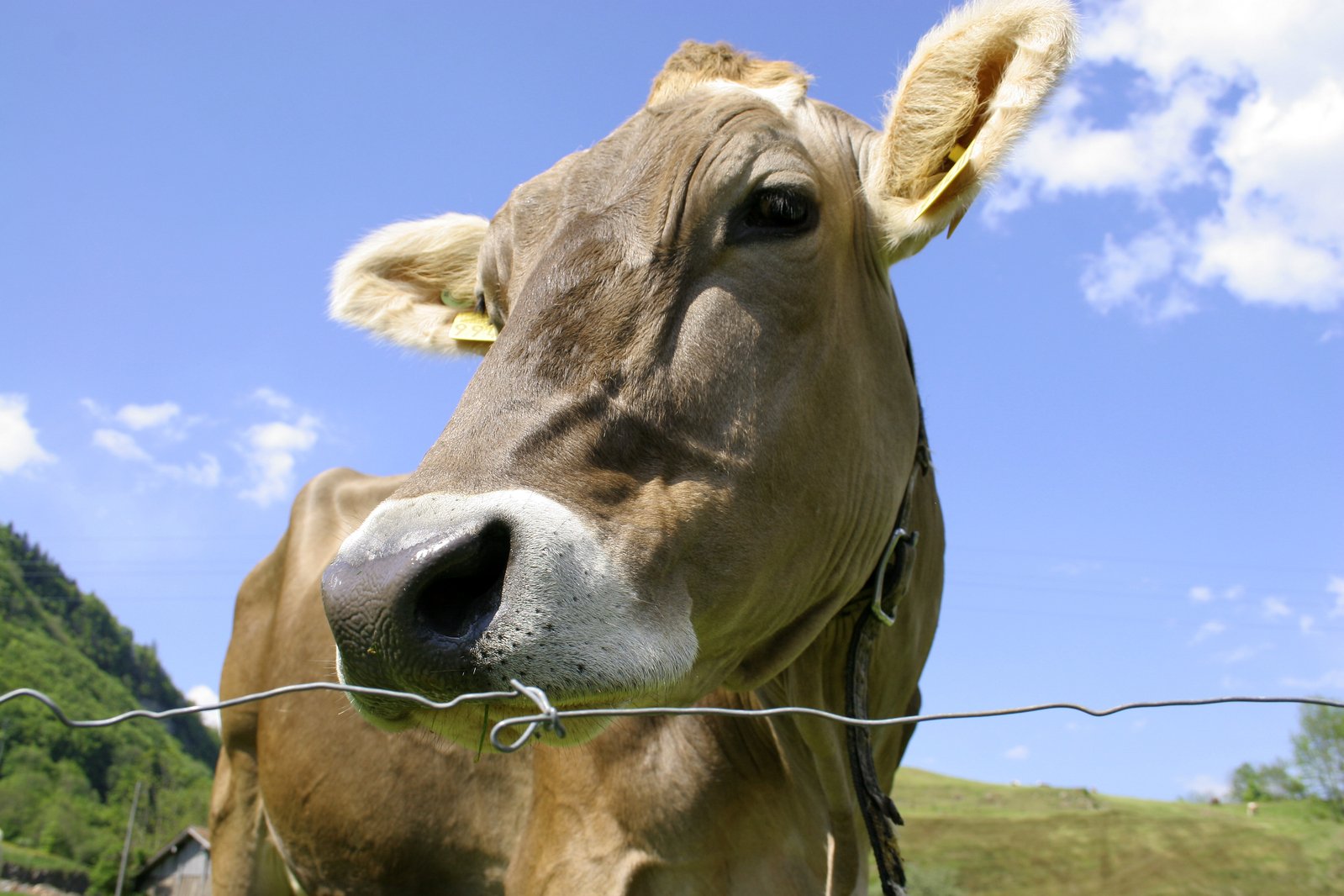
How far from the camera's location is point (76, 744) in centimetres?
7331

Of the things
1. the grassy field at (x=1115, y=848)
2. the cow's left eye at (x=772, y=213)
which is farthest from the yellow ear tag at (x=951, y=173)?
the grassy field at (x=1115, y=848)

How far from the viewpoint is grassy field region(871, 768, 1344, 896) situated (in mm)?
18516

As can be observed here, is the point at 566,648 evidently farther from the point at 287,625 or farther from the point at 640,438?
the point at 287,625

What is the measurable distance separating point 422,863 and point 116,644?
449 feet

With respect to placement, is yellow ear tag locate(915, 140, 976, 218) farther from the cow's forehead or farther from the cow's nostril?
the cow's nostril

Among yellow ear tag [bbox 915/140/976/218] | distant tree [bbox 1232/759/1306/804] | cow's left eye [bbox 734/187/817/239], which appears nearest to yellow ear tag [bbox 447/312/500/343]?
cow's left eye [bbox 734/187/817/239]

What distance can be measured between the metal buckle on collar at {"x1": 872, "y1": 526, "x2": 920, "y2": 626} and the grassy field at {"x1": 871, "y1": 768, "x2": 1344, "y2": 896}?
17102 millimetres

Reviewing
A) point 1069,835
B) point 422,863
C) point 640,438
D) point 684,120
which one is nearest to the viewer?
point 640,438

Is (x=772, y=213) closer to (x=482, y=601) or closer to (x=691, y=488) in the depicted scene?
(x=691, y=488)

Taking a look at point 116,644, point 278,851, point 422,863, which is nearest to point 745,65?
point 422,863

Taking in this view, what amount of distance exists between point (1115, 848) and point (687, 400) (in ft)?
95.6

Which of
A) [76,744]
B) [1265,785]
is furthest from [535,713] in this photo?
[76,744]

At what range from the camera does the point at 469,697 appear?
1438 millimetres

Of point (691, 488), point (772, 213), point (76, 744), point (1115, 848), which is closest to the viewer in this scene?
point (691, 488)
